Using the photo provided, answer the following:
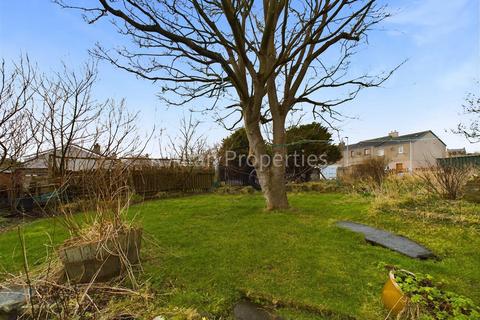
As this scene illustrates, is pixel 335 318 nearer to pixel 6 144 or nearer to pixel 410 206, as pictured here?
pixel 410 206

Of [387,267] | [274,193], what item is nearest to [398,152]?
[274,193]

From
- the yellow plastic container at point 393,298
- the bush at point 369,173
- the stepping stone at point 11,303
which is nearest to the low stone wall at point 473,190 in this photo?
the bush at point 369,173

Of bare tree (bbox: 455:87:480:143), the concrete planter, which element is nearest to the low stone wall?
bare tree (bbox: 455:87:480:143)

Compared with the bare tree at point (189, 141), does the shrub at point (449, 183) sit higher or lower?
lower

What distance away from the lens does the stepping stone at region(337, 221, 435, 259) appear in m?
3.42

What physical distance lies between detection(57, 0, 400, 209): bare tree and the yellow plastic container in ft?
13.3

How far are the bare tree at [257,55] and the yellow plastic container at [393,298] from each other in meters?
4.07

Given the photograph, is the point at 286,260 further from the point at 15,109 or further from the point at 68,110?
the point at 68,110

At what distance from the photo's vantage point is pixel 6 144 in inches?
269

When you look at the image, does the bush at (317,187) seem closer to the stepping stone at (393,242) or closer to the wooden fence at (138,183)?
the wooden fence at (138,183)

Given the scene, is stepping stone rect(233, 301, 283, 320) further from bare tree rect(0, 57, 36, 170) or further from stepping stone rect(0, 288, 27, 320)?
bare tree rect(0, 57, 36, 170)

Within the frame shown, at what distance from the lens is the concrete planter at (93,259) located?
2.65m

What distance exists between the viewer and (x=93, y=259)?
269cm

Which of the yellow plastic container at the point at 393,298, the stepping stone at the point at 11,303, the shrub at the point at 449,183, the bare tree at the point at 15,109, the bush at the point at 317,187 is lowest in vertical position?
the stepping stone at the point at 11,303
